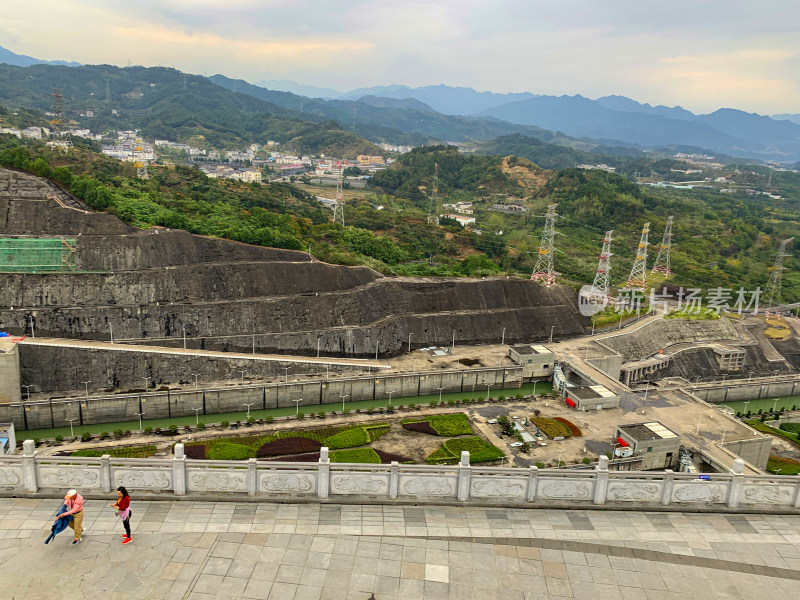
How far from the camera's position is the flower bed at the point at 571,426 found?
37197mm

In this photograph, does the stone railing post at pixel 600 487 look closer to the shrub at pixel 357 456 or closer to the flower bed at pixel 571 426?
the shrub at pixel 357 456

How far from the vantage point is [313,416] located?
38.0 metres

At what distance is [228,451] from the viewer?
1256 inches

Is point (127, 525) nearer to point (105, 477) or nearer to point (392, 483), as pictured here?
point (105, 477)

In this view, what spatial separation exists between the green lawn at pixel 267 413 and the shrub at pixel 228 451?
589cm

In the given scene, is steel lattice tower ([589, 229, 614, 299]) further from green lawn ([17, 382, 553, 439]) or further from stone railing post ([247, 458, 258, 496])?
stone railing post ([247, 458, 258, 496])

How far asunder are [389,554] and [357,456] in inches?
816

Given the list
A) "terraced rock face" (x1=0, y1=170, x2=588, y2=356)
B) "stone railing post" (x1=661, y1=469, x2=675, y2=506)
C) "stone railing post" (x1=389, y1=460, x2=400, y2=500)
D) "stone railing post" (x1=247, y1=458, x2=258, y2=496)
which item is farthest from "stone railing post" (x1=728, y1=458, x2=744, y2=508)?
"terraced rock face" (x1=0, y1=170, x2=588, y2=356)

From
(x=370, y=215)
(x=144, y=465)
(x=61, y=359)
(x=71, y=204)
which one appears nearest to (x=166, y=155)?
(x=370, y=215)

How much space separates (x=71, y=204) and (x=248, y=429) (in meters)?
29.0

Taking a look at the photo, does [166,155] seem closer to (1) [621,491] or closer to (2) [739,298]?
(2) [739,298]

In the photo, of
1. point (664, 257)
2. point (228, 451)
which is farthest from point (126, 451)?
point (664, 257)

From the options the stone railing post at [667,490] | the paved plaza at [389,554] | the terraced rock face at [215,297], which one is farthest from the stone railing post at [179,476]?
the terraced rock face at [215,297]

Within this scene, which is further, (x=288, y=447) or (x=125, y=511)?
(x=288, y=447)
